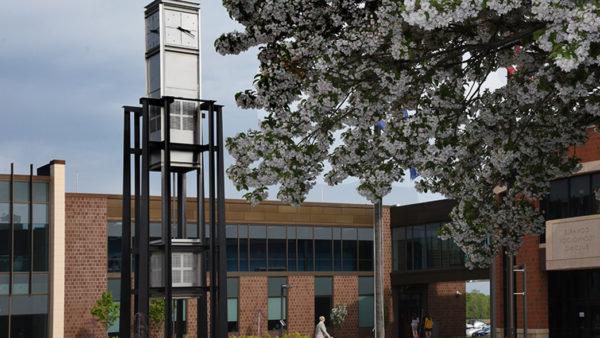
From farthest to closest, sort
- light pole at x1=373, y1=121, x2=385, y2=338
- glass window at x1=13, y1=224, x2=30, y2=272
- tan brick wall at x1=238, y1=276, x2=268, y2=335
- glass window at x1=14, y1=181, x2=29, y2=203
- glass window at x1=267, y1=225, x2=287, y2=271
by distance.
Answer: glass window at x1=267, y1=225, x2=287, y2=271 → tan brick wall at x1=238, y1=276, x2=268, y2=335 → glass window at x1=13, y1=224, x2=30, y2=272 → glass window at x1=14, y1=181, x2=29, y2=203 → light pole at x1=373, y1=121, x2=385, y2=338

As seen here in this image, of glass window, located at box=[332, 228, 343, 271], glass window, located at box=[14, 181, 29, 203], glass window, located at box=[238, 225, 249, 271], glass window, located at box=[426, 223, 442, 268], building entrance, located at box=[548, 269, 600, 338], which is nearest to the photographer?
building entrance, located at box=[548, 269, 600, 338]

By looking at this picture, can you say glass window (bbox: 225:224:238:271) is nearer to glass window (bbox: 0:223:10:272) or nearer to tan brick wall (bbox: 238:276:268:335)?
tan brick wall (bbox: 238:276:268:335)

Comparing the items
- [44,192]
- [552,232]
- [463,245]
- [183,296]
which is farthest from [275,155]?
[44,192]

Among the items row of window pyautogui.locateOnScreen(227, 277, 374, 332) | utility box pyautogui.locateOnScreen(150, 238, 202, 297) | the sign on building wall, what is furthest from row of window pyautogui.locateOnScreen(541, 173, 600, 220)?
utility box pyautogui.locateOnScreen(150, 238, 202, 297)

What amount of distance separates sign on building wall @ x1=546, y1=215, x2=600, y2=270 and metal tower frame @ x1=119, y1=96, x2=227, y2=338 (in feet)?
63.6

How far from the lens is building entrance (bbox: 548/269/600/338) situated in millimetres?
42938

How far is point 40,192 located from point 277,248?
14.7 m

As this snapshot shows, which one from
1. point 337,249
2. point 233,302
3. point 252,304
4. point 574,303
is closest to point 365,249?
point 337,249

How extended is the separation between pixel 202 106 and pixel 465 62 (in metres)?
11.0

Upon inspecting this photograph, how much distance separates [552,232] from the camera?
42594 millimetres

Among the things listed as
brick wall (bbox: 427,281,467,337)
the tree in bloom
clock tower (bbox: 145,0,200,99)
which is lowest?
brick wall (bbox: 427,281,467,337)

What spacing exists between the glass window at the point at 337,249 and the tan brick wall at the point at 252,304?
5.06 meters

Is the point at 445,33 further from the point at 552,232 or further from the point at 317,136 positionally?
the point at 552,232

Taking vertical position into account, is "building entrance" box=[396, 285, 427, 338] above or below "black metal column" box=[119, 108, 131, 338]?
below
